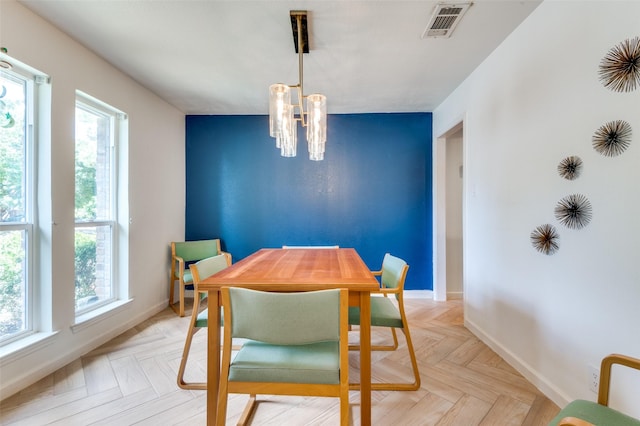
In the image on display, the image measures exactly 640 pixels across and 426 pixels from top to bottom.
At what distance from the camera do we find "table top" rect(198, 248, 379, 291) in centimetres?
130

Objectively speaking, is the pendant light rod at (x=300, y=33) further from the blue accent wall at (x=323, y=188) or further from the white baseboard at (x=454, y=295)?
the white baseboard at (x=454, y=295)

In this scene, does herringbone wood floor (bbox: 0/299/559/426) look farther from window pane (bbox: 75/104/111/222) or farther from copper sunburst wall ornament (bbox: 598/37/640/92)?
copper sunburst wall ornament (bbox: 598/37/640/92)

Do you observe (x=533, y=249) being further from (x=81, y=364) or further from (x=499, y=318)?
(x=81, y=364)

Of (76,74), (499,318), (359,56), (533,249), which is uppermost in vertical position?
(359,56)

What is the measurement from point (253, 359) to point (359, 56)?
2286mm

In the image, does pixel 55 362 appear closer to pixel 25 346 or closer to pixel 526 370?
pixel 25 346

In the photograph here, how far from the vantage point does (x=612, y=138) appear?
1266 mm

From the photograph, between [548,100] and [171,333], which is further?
[171,333]

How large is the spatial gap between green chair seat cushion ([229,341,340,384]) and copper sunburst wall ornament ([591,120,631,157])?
1.63 m

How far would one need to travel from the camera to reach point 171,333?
8.18ft

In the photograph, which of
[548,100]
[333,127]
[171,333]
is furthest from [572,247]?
[171,333]

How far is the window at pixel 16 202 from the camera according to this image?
5.58 feet

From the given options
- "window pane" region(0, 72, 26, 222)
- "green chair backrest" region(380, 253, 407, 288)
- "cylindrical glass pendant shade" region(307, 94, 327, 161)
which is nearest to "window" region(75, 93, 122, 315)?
"window pane" region(0, 72, 26, 222)

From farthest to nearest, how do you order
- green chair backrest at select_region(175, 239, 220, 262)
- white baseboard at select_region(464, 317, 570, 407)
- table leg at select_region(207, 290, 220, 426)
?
green chair backrest at select_region(175, 239, 220, 262)
white baseboard at select_region(464, 317, 570, 407)
table leg at select_region(207, 290, 220, 426)
